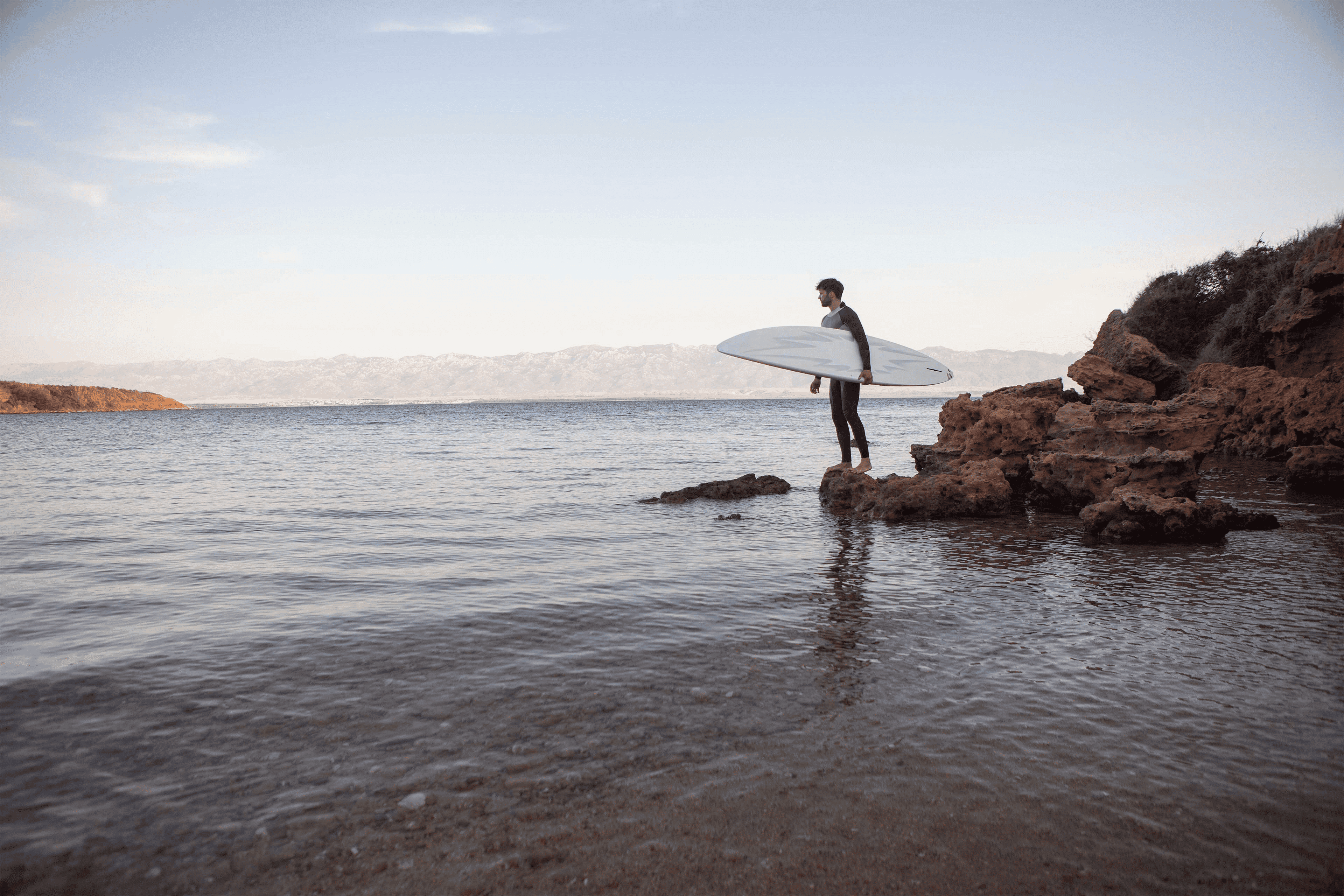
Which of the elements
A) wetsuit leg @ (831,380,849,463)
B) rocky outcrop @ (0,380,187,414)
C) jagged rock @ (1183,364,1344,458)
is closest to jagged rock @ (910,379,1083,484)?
wetsuit leg @ (831,380,849,463)

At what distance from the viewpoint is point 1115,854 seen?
2.48 metres

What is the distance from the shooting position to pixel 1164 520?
8.05 meters

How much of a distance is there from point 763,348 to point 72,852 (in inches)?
397

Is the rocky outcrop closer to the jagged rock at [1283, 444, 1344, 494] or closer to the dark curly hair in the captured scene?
the dark curly hair

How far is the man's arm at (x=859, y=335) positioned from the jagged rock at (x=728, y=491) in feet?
10.3

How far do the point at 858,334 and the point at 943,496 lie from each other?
2603mm

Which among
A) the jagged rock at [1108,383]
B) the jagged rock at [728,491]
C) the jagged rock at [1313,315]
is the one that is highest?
the jagged rock at [1313,315]

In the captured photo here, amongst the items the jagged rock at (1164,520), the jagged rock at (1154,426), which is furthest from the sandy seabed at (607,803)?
the jagged rock at (1154,426)

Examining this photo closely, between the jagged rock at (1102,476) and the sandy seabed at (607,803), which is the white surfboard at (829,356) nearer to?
the jagged rock at (1102,476)

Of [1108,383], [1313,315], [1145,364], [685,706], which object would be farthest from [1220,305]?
[685,706]

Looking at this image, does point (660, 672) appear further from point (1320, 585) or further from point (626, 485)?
point (626, 485)

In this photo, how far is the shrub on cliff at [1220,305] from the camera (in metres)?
19.6

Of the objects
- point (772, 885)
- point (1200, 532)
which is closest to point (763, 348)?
point (1200, 532)

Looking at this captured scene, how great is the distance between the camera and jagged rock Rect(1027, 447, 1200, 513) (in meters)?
9.11
